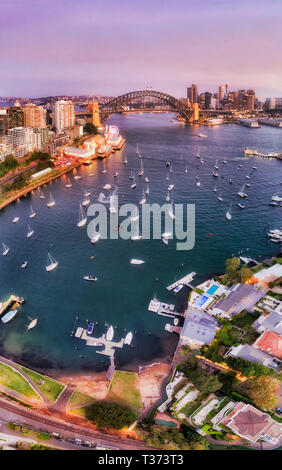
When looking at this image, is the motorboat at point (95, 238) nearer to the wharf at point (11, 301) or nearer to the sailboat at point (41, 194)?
the wharf at point (11, 301)

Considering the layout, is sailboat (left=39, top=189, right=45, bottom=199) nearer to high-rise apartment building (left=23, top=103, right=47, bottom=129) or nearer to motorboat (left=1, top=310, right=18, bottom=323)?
motorboat (left=1, top=310, right=18, bottom=323)

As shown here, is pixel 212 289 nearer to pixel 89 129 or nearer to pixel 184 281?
pixel 184 281

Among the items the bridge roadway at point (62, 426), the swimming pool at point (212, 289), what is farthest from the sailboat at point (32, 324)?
the swimming pool at point (212, 289)

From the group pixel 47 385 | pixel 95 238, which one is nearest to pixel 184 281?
pixel 95 238

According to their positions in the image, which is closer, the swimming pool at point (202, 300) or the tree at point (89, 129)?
the swimming pool at point (202, 300)

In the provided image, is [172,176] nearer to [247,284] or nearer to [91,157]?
[91,157]
